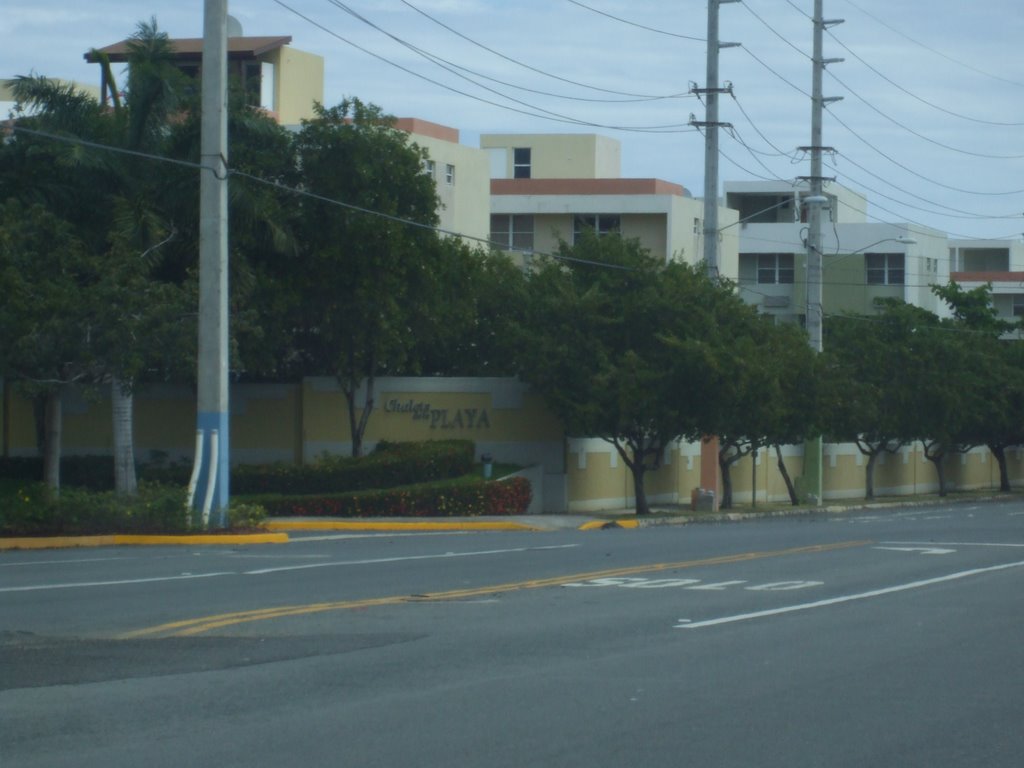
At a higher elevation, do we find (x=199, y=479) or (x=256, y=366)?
(x=256, y=366)

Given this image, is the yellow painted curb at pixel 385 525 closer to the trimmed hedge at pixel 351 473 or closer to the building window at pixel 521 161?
the trimmed hedge at pixel 351 473

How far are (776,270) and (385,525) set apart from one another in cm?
5498

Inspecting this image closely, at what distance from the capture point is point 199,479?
23.2 metres

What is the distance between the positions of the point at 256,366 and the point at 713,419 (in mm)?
11684

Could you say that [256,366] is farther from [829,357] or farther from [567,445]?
[829,357]

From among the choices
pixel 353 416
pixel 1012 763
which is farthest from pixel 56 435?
pixel 1012 763

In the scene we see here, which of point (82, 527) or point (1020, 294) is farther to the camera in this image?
point (1020, 294)

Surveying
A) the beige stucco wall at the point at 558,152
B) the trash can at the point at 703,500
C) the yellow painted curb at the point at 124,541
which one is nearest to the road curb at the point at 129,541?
the yellow painted curb at the point at 124,541

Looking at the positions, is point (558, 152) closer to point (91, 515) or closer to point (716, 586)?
point (91, 515)

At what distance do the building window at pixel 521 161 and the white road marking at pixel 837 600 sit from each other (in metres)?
59.3

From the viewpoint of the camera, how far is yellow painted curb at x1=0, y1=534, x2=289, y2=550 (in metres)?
21.2

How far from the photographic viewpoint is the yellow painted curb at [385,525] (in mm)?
27734

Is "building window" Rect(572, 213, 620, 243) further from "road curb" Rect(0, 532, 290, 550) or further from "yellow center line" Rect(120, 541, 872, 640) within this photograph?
"yellow center line" Rect(120, 541, 872, 640)

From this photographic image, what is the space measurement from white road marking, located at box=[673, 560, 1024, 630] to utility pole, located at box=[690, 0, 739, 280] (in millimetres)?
20313
